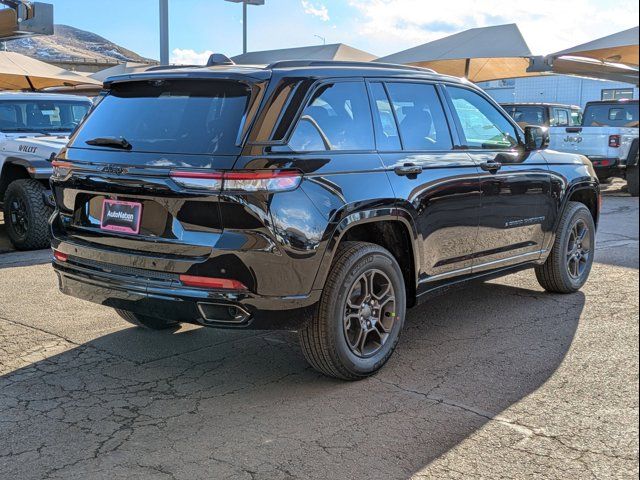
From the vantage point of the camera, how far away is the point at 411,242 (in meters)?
4.45

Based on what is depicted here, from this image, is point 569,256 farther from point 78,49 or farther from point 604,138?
point 78,49

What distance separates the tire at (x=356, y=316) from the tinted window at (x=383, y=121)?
25.4 inches

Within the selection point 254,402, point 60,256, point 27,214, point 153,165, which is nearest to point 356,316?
point 254,402

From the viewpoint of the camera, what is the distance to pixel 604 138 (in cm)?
1545

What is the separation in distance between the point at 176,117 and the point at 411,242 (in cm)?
157

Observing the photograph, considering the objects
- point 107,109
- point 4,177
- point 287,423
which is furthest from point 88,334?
point 4,177

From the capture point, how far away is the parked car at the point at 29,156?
817cm

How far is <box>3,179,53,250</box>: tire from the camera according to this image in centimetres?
813

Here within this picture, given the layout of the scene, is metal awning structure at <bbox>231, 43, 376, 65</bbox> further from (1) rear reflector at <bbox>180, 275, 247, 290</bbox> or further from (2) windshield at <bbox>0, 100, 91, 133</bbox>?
(1) rear reflector at <bbox>180, 275, 247, 290</bbox>

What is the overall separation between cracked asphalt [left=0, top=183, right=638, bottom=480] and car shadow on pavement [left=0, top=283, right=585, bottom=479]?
11 millimetres

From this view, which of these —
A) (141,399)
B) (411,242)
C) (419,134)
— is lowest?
(141,399)

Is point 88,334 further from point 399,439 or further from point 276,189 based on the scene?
point 399,439

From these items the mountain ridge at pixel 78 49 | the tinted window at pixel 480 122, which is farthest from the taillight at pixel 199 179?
Answer: the mountain ridge at pixel 78 49

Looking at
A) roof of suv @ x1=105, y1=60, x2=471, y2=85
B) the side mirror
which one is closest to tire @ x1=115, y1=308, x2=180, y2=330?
roof of suv @ x1=105, y1=60, x2=471, y2=85
